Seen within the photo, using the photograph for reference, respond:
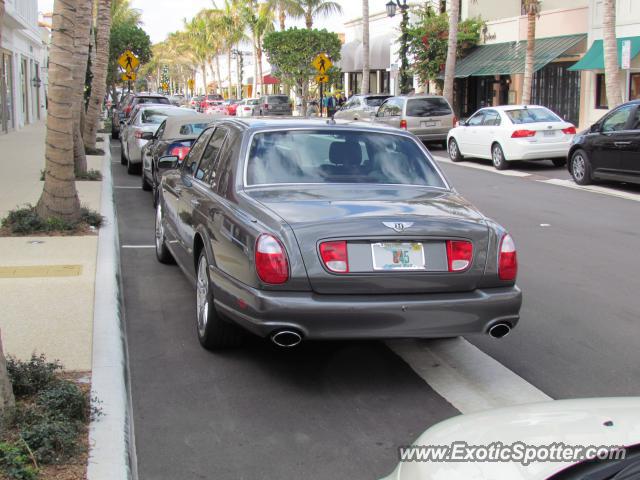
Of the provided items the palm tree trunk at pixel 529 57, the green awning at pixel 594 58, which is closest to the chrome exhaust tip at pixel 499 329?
the palm tree trunk at pixel 529 57

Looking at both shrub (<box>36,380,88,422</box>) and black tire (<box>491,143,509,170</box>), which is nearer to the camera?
shrub (<box>36,380,88,422</box>)

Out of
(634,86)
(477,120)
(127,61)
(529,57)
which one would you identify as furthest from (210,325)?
(127,61)

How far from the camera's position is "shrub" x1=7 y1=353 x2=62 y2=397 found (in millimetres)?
4598

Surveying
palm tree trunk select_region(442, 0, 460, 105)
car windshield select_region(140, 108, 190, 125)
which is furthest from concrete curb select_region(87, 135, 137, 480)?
palm tree trunk select_region(442, 0, 460, 105)

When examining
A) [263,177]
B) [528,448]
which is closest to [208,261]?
[263,177]

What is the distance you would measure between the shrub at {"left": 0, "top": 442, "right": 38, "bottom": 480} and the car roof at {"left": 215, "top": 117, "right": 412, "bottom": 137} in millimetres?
3284

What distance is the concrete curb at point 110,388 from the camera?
13.1 ft

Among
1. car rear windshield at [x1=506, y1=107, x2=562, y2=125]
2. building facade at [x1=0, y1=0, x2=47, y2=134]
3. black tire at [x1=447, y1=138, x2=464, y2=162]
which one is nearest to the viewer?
car rear windshield at [x1=506, y1=107, x2=562, y2=125]

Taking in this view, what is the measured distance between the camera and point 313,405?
201 inches

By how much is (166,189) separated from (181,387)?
138 inches

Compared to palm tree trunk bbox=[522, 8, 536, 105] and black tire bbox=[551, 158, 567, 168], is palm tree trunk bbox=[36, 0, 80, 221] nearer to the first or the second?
black tire bbox=[551, 158, 567, 168]

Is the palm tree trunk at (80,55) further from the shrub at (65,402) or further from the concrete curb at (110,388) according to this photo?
the shrub at (65,402)

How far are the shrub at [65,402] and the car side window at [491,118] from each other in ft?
56.5

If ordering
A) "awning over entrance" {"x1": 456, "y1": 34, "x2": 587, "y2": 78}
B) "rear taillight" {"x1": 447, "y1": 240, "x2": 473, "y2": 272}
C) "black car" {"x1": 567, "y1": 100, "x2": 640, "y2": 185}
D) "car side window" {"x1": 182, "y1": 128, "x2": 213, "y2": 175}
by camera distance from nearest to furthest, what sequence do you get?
"rear taillight" {"x1": 447, "y1": 240, "x2": 473, "y2": 272}
"car side window" {"x1": 182, "y1": 128, "x2": 213, "y2": 175}
"black car" {"x1": 567, "y1": 100, "x2": 640, "y2": 185}
"awning over entrance" {"x1": 456, "y1": 34, "x2": 587, "y2": 78}
